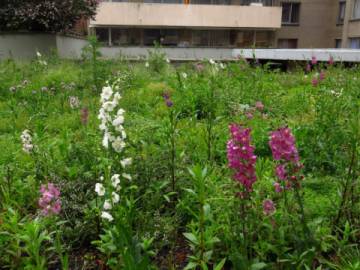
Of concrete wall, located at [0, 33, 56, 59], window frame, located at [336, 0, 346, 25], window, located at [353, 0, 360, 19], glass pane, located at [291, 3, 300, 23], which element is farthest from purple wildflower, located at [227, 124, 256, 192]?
glass pane, located at [291, 3, 300, 23]

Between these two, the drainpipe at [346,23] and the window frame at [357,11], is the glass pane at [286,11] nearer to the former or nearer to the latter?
the drainpipe at [346,23]

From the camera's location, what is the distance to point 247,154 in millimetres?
1729

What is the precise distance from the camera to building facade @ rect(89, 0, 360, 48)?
27172 mm

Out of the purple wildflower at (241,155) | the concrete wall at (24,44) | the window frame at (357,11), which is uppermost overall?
the window frame at (357,11)

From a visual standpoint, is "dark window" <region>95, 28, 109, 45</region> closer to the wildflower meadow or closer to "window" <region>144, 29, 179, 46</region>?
"window" <region>144, 29, 179, 46</region>

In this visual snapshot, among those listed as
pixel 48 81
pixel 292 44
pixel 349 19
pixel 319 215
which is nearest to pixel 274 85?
pixel 48 81

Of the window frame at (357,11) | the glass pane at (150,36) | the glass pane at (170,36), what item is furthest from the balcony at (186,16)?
the window frame at (357,11)

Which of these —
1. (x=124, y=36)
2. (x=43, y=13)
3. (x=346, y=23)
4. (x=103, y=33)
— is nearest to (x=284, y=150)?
(x=43, y=13)

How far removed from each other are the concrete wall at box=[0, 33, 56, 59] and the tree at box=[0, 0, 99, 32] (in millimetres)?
272

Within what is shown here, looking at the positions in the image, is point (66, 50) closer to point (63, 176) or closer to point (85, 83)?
point (85, 83)

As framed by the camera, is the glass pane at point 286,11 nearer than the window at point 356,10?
No

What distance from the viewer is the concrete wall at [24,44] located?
1315 centimetres

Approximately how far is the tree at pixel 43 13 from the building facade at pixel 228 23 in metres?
13.0

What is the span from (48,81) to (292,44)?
2786 cm
